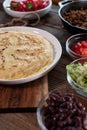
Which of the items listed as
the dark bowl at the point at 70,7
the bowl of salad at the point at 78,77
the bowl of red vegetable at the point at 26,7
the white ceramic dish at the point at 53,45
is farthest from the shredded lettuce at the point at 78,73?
the bowl of red vegetable at the point at 26,7

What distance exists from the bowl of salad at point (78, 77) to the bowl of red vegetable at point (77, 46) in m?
0.11

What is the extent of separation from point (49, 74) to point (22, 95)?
0.19 metres

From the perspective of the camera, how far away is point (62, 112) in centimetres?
97

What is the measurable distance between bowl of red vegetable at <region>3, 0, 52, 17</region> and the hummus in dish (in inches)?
10.7

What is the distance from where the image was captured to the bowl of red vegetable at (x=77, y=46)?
1373 mm

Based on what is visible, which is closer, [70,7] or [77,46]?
A: [77,46]

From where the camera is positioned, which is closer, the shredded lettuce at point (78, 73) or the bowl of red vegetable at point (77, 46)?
the shredded lettuce at point (78, 73)

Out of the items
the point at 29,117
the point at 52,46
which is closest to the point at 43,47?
the point at 52,46

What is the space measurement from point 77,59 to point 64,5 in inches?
19.4

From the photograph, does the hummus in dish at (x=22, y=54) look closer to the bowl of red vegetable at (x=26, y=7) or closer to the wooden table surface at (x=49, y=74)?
the wooden table surface at (x=49, y=74)

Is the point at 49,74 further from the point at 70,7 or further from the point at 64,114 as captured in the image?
the point at 70,7

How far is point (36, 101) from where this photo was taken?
1155mm

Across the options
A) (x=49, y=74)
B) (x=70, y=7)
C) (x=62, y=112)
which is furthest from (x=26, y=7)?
(x=62, y=112)

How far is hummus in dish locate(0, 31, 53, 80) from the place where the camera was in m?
1.27
